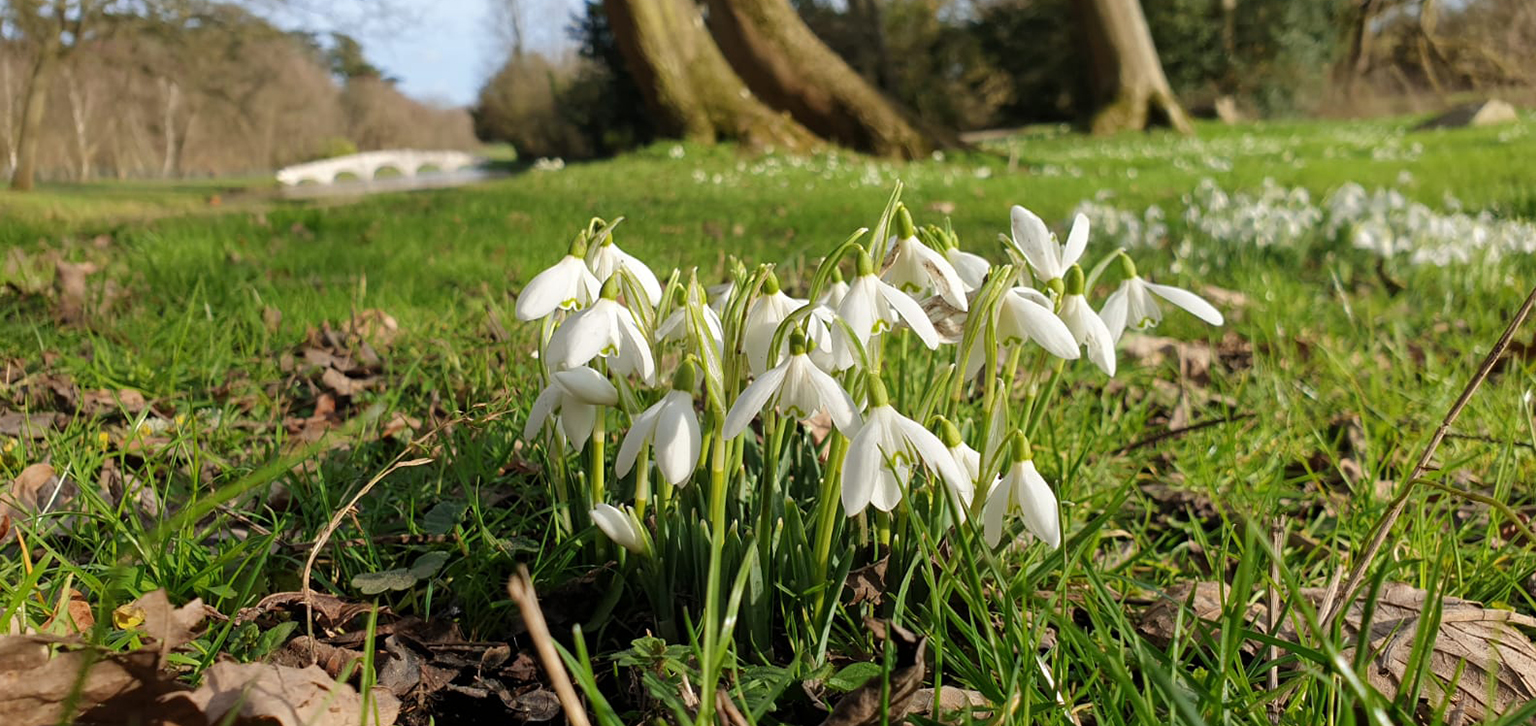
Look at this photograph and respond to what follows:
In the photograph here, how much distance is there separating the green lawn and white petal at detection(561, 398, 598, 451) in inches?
6.7

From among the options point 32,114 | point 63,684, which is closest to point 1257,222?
point 63,684

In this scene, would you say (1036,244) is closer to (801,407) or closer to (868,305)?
(868,305)

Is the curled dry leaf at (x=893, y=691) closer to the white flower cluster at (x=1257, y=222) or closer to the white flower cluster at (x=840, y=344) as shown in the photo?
the white flower cluster at (x=840, y=344)

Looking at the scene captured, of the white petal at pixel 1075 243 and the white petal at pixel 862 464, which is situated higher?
the white petal at pixel 1075 243

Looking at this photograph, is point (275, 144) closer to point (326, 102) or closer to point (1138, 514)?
point (326, 102)

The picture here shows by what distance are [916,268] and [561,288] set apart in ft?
1.41

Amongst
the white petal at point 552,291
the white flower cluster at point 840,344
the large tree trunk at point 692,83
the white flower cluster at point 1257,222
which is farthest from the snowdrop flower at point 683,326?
the large tree trunk at point 692,83

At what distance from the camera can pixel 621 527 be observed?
3.75 feet

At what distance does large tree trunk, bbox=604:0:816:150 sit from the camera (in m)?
12.6

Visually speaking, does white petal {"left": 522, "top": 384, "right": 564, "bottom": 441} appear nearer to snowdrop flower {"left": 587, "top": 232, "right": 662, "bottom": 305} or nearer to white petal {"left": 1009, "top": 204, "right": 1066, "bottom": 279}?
snowdrop flower {"left": 587, "top": 232, "right": 662, "bottom": 305}

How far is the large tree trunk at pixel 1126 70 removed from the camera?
57.8ft

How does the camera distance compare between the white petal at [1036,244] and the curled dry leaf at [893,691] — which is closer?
the curled dry leaf at [893,691]

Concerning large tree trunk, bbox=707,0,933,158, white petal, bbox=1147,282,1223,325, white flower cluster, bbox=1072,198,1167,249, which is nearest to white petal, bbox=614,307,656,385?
white petal, bbox=1147,282,1223,325

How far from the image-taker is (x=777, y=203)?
7.41 m
